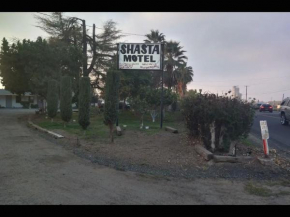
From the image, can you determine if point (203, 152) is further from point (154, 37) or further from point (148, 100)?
point (154, 37)

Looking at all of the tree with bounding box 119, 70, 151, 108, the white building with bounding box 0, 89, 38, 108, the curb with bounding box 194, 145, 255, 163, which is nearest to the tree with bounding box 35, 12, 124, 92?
the tree with bounding box 119, 70, 151, 108

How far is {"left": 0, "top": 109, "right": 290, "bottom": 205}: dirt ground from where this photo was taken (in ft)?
16.0

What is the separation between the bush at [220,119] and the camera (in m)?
8.22

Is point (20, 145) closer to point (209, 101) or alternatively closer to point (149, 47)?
point (209, 101)

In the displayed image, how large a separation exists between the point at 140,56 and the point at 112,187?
1091cm

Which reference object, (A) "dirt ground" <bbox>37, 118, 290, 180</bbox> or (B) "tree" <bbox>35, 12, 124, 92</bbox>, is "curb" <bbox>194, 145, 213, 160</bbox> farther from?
(B) "tree" <bbox>35, 12, 124, 92</bbox>

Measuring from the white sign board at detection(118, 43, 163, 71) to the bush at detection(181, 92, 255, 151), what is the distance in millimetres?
7048

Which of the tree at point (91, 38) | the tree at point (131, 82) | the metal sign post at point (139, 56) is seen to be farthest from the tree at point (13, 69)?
the metal sign post at point (139, 56)

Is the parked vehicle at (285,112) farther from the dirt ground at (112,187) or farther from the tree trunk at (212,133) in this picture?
the dirt ground at (112,187)

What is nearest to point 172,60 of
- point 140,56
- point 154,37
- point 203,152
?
point 154,37

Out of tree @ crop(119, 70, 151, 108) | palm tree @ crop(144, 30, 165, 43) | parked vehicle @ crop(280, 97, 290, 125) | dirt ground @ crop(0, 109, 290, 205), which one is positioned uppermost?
palm tree @ crop(144, 30, 165, 43)

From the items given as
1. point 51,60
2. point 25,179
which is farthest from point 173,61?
point 25,179

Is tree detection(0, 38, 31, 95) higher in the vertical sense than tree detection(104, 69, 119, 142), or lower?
higher

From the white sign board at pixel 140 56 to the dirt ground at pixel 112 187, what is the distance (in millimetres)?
8734
